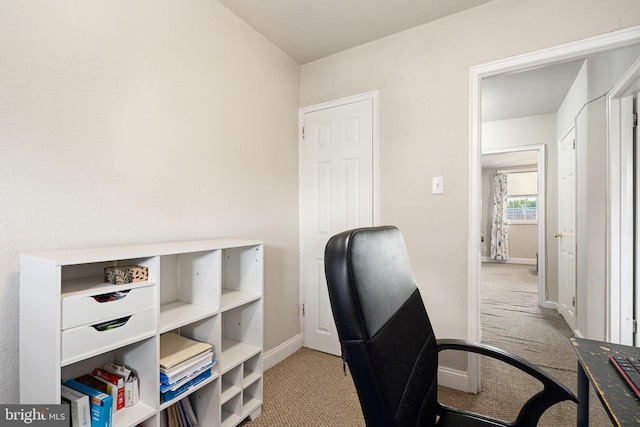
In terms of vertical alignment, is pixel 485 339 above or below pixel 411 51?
below

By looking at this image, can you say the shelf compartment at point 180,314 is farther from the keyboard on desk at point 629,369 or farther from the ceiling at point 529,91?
the ceiling at point 529,91

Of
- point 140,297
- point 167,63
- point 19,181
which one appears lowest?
point 140,297

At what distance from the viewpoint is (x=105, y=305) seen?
1.11m

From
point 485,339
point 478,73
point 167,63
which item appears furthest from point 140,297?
point 485,339

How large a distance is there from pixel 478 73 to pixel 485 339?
2.37m

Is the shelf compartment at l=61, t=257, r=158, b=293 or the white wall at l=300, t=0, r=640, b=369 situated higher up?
the white wall at l=300, t=0, r=640, b=369

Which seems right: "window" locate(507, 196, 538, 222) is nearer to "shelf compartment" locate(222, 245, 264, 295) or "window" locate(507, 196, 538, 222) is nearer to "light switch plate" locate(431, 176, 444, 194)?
"light switch plate" locate(431, 176, 444, 194)

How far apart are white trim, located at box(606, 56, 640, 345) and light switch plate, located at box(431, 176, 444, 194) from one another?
1158 millimetres

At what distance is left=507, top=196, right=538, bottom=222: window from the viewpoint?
25.9ft

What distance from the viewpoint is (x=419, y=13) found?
6.77 ft

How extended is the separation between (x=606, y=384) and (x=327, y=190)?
79.7 inches

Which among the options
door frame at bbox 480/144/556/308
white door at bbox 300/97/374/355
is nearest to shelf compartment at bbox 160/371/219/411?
white door at bbox 300/97/374/355

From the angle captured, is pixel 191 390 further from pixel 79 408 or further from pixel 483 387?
pixel 483 387

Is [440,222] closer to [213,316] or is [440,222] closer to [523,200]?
A: [213,316]
